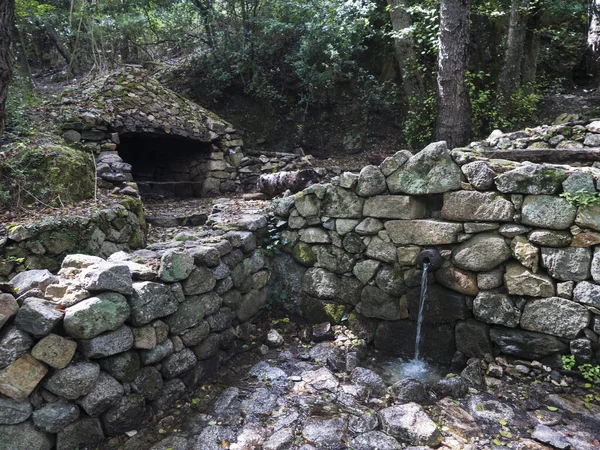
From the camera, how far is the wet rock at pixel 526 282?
3133mm

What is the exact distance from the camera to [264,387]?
10.5 feet

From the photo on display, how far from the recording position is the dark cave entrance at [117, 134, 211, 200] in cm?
772

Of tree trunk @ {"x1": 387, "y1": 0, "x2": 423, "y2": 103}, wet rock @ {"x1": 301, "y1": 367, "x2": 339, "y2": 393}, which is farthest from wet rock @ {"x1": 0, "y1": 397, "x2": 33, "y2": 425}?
tree trunk @ {"x1": 387, "y1": 0, "x2": 423, "y2": 103}

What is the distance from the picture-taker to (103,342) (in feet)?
8.00

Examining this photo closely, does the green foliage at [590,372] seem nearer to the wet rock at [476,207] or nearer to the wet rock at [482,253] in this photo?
the wet rock at [482,253]

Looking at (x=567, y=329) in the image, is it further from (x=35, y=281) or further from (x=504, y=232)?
(x=35, y=281)

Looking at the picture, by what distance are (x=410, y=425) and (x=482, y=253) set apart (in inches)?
61.9

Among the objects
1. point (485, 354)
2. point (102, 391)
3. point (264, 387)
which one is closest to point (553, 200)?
point (485, 354)

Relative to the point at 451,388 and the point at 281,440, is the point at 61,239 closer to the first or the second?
the point at 281,440

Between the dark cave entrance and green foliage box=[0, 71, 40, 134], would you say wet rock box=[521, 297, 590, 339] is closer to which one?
the dark cave entrance

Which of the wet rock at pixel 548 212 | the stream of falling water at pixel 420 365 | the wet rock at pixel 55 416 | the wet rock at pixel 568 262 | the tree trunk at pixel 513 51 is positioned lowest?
the stream of falling water at pixel 420 365

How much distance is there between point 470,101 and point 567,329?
4.10 m

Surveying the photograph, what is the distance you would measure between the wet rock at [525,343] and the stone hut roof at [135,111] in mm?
6007

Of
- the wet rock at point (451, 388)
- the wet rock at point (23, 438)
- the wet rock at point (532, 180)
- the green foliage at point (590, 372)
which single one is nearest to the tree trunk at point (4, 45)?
the wet rock at point (23, 438)
